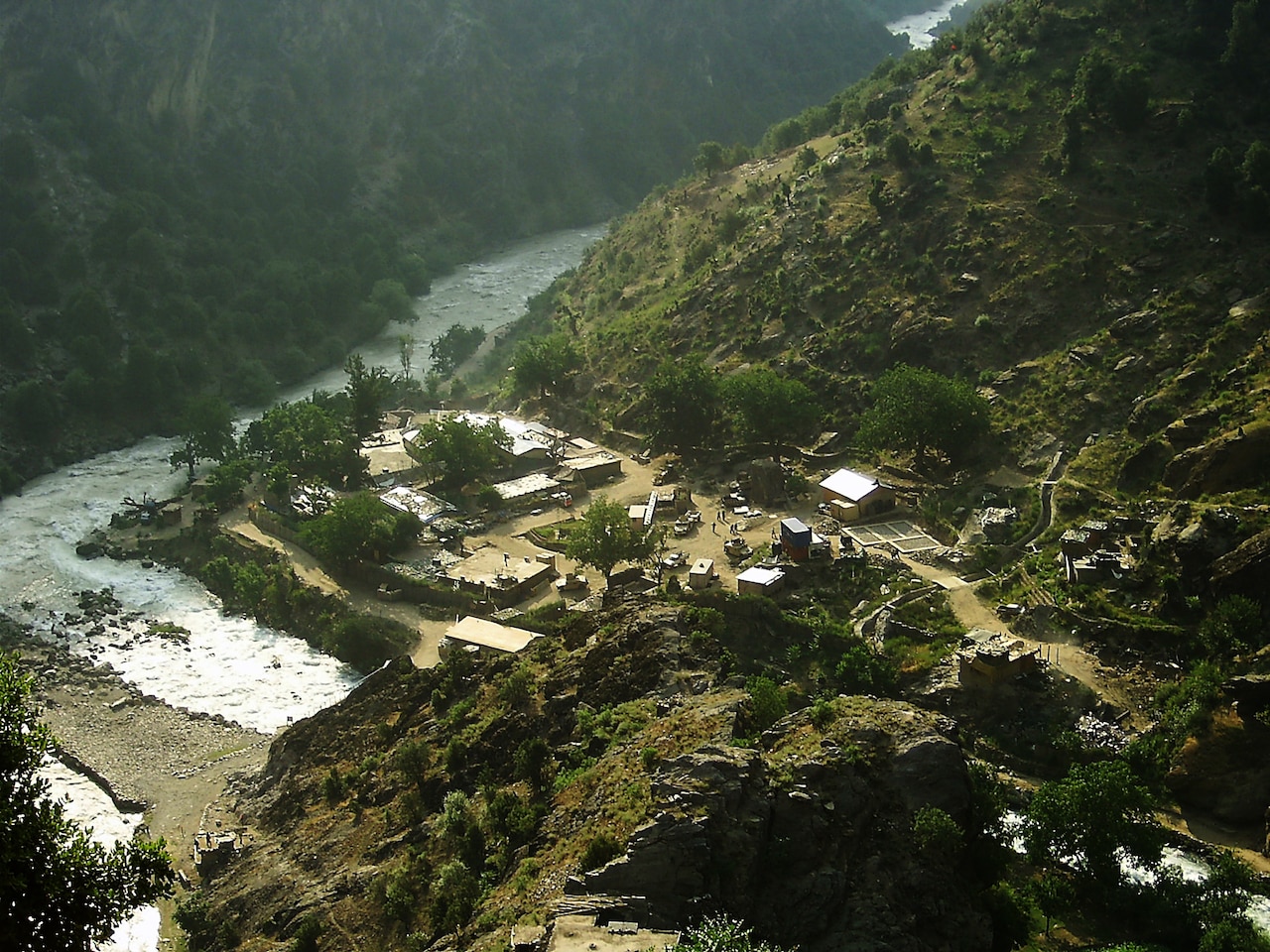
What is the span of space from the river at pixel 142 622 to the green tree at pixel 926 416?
33.7m

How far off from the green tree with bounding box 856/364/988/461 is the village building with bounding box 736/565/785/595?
15.0 m

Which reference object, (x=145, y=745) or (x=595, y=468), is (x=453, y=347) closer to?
(x=595, y=468)

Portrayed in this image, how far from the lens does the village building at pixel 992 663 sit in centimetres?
4453

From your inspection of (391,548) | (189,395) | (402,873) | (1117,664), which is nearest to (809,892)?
(402,873)

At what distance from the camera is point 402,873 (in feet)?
126

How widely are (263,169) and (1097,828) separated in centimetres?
15030

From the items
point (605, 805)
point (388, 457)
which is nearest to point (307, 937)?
point (605, 805)

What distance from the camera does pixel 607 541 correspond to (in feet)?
198

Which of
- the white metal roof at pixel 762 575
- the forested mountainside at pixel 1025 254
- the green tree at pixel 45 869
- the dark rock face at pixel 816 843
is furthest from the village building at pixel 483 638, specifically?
the dark rock face at pixel 816 843

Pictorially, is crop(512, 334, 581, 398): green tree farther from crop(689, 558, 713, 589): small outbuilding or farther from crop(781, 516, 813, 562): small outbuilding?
crop(781, 516, 813, 562): small outbuilding

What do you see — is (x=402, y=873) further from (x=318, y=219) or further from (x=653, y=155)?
(x=653, y=155)

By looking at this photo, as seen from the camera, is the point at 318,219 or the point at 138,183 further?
the point at 318,219

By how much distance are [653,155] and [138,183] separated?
8361 centimetres

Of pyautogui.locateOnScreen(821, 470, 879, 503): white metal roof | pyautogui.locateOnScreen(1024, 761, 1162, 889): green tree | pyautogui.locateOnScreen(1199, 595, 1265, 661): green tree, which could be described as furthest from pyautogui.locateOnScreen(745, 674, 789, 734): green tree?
pyautogui.locateOnScreen(821, 470, 879, 503): white metal roof
